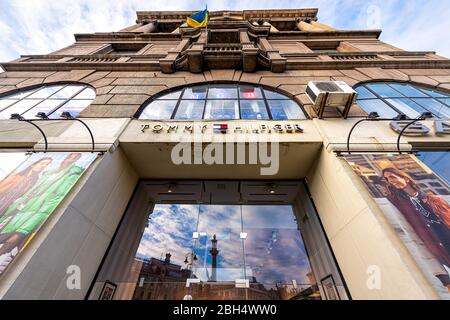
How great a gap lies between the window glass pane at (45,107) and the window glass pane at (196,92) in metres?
5.53

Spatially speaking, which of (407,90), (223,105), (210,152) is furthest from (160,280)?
(407,90)

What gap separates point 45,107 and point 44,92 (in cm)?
173

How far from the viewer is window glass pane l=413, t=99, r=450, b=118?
7.62 m

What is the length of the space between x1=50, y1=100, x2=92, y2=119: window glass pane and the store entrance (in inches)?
168

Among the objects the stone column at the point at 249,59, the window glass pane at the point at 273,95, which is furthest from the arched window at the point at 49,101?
the window glass pane at the point at 273,95

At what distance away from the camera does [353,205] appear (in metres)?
4.99

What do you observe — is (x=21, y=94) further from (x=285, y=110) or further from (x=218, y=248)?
(x=285, y=110)

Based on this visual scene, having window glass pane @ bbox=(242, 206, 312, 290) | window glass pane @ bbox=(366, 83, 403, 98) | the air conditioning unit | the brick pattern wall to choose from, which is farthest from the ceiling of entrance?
window glass pane @ bbox=(366, 83, 403, 98)

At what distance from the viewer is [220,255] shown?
643cm

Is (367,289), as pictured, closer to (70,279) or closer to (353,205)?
(353,205)

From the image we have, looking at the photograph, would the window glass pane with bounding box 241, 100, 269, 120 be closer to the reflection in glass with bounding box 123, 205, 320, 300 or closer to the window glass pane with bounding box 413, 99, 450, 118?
the reflection in glass with bounding box 123, 205, 320, 300

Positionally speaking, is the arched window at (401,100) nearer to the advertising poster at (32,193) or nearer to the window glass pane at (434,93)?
the window glass pane at (434,93)

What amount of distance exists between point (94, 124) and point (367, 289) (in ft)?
31.0

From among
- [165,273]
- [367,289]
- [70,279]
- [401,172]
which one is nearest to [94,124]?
[70,279]
